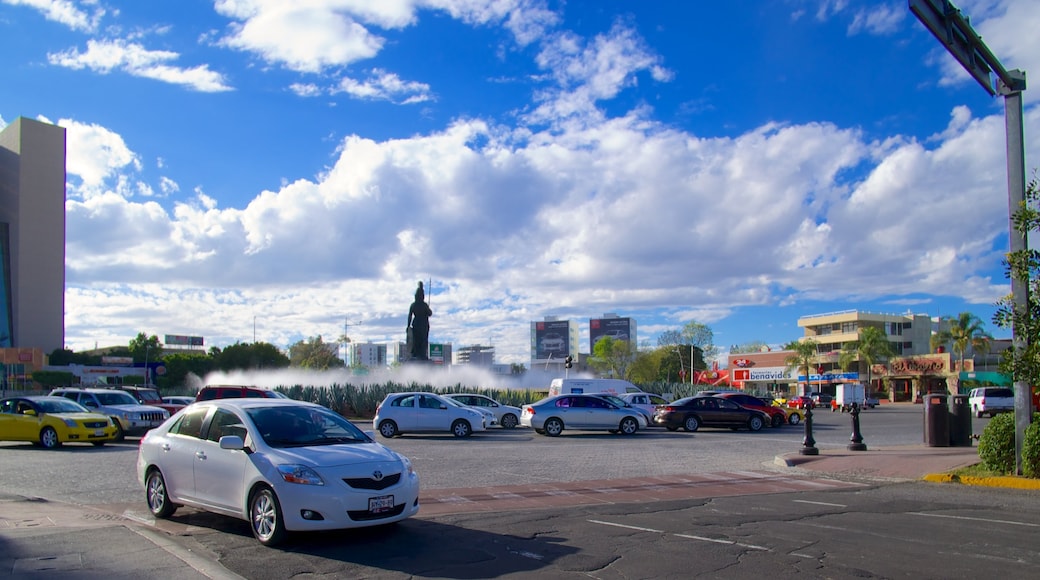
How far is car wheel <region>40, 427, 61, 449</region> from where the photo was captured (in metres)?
21.4

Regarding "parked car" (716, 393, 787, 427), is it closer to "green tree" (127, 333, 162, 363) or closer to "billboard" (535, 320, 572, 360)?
"green tree" (127, 333, 162, 363)

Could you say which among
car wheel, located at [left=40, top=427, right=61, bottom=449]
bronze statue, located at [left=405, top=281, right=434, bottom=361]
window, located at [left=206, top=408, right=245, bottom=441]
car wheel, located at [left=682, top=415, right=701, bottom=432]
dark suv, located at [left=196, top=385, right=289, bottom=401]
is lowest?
car wheel, located at [left=682, top=415, right=701, bottom=432]

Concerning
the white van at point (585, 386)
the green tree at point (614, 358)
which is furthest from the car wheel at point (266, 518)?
the green tree at point (614, 358)

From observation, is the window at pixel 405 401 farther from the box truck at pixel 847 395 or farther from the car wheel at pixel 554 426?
the box truck at pixel 847 395

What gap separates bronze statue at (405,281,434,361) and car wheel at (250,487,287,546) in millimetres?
37703

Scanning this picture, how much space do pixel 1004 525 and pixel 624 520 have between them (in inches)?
179

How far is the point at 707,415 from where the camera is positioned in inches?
1182

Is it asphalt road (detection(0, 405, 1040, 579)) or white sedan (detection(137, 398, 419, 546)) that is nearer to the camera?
asphalt road (detection(0, 405, 1040, 579))

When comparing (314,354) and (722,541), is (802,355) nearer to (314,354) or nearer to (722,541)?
(314,354)

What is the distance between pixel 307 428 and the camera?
930cm

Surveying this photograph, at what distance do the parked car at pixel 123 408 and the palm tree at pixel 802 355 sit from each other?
73355 mm

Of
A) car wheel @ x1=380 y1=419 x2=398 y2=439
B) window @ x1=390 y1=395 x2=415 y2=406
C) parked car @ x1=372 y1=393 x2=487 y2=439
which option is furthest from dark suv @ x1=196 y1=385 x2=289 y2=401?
window @ x1=390 y1=395 x2=415 y2=406

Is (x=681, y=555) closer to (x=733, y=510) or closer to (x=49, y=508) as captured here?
(x=733, y=510)

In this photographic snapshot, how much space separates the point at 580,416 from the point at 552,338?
15470cm
